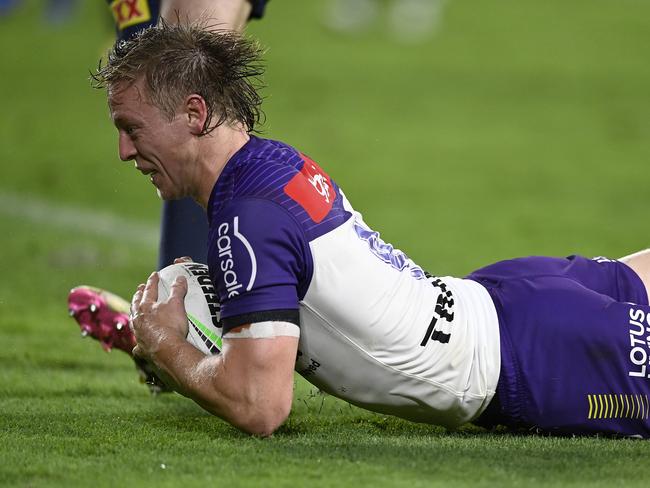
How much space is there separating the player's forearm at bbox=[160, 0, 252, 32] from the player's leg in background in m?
1.62

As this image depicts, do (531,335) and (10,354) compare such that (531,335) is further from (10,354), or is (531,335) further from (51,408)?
(10,354)

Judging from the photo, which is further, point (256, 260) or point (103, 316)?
point (103, 316)

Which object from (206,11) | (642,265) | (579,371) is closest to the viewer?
(579,371)

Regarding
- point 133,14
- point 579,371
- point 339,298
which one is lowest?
point 579,371

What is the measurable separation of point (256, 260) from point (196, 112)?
1.68 ft

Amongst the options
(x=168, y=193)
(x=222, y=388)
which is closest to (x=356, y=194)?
(x=168, y=193)

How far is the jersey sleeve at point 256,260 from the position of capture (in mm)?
3383

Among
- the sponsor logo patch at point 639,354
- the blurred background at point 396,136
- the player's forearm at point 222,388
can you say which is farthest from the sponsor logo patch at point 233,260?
the blurred background at point 396,136

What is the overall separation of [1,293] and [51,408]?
10.2ft

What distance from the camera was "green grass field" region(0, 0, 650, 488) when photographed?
3.41m

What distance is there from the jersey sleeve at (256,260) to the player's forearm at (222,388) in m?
0.13

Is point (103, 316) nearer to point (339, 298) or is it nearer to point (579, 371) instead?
point (339, 298)

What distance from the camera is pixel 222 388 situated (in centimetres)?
344

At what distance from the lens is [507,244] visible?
9203 mm
